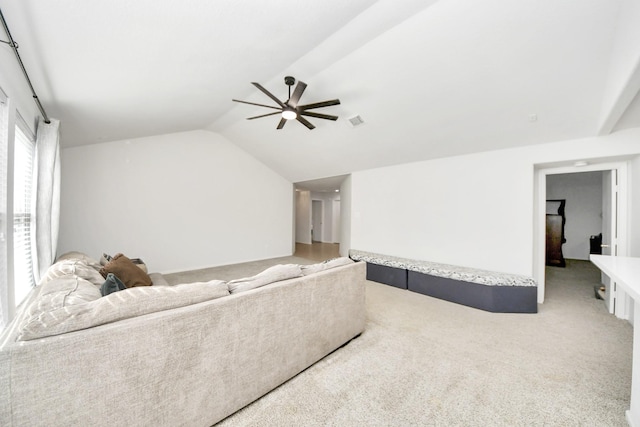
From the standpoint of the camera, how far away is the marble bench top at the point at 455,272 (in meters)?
3.14

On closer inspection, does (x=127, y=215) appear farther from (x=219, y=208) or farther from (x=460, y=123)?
(x=460, y=123)

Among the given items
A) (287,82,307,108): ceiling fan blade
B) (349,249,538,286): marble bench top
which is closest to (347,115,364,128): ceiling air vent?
(287,82,307,108): ceiling fan blade

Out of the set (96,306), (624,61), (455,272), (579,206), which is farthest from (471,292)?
(579,206)

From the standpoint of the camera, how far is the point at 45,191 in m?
2.48

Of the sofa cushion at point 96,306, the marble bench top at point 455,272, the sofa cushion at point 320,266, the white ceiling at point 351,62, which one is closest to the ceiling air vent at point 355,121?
the white ceiling at point 351,62

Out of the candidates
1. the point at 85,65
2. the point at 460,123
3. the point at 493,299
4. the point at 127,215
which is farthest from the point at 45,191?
the point at 493,299

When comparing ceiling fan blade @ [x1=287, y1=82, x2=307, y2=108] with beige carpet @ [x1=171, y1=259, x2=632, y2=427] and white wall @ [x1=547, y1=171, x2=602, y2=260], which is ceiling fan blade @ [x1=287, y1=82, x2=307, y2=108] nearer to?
beige carpet @ [x1=171, y1=259, x2=632, y2=427]

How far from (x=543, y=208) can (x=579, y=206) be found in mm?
4632

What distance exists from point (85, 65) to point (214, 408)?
2680mm

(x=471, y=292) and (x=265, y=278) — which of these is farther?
(x=471, y=292)

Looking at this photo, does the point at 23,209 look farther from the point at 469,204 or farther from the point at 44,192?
the point at 469,204

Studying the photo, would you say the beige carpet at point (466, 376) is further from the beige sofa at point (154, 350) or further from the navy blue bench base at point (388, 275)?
the navy blue bench base at point (388, 275)

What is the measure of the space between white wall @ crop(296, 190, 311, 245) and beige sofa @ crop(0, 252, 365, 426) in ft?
24.1

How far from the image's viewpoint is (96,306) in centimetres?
119
